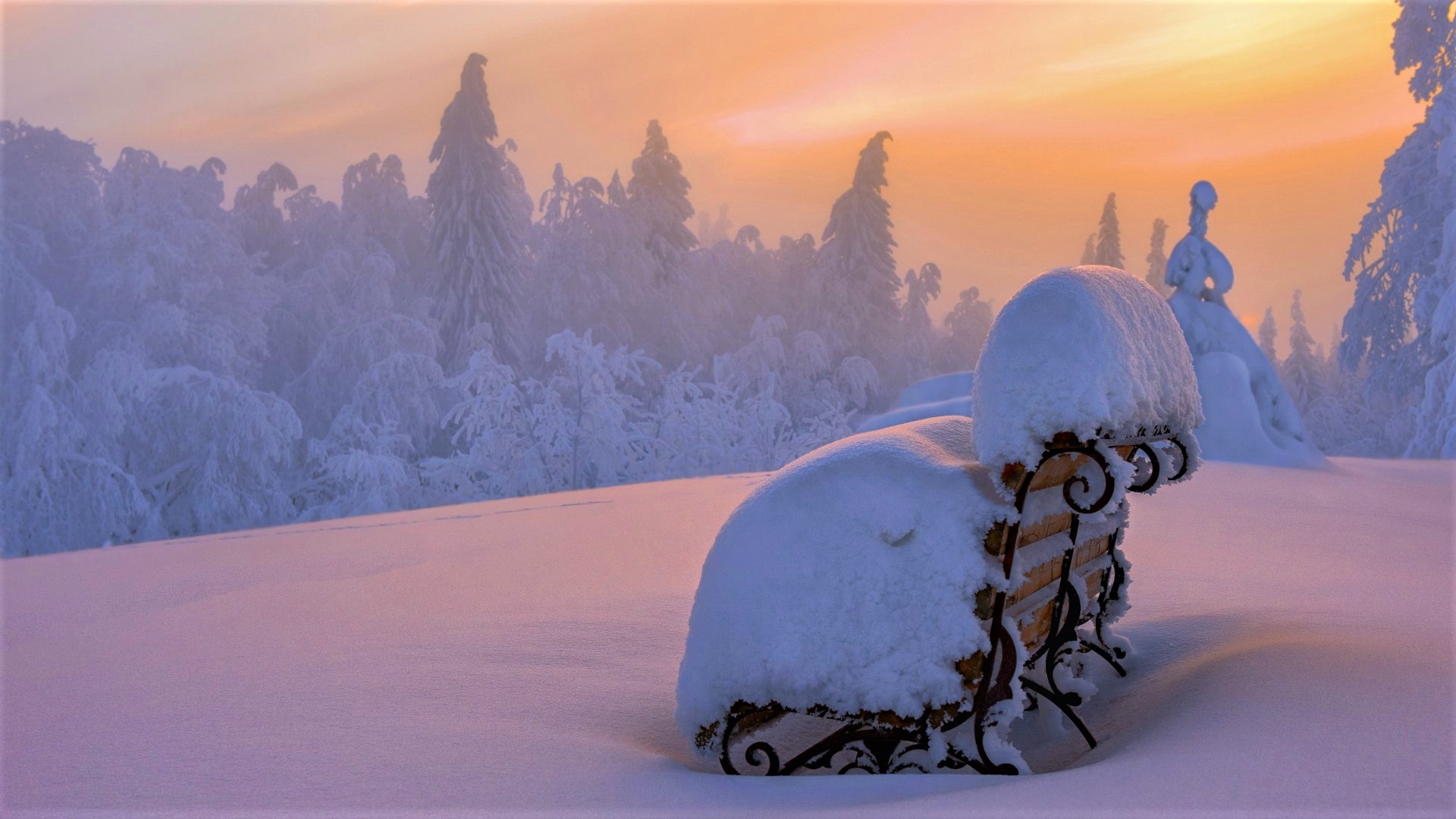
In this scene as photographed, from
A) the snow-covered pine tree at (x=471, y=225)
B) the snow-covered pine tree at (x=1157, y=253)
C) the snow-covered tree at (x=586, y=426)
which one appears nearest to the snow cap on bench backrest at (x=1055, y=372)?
the snow-covered tree at (x=586, y=426)

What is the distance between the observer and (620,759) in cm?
334

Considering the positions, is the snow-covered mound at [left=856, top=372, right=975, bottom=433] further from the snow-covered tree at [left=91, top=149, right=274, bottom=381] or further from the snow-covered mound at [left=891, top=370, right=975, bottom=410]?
the snow-covered tree at [left=91, top=149, right=274, bottom=381]

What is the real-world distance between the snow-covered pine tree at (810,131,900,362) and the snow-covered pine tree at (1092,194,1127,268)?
8.34 meters

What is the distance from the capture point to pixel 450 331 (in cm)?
2552

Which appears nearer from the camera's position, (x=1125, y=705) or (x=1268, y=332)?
(x=1125, y=705)

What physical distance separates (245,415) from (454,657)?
1568 cm

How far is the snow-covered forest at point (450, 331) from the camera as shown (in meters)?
18.0

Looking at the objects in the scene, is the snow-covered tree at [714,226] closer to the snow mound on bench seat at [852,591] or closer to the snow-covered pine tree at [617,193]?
the snow-covered pine tree at [617,193]

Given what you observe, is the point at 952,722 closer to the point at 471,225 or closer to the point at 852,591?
the point at 852,591

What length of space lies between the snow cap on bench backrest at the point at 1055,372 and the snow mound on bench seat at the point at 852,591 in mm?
268

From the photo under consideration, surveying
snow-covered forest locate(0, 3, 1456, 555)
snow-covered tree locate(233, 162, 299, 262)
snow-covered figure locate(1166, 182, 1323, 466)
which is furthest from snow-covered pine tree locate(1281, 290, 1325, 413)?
snow-covered tree locate(233, 162, 299, 262)

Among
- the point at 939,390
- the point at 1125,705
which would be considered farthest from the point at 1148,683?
the point at 939,390

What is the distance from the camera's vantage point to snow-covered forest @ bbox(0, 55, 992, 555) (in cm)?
1806

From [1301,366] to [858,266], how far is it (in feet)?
51.8
